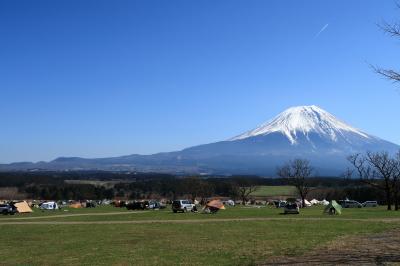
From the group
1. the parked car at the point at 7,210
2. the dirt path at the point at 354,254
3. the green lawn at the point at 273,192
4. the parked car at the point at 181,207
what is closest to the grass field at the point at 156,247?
the dirt path at the point at 354,254

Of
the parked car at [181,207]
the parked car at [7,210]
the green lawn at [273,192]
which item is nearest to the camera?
the parked car at [181,207]

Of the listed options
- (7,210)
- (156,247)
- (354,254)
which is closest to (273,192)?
(7,210)

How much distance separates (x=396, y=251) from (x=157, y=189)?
165 metres

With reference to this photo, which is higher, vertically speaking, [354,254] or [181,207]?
[354,254]

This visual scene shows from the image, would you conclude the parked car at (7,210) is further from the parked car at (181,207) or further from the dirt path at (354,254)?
the dirt path at (354,254)

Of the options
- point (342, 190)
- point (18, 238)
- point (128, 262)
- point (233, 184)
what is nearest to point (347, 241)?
point (128, 262)

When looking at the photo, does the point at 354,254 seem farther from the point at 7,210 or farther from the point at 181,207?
the point at 7,210

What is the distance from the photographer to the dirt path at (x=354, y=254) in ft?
56.6

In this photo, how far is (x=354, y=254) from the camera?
19188 mm

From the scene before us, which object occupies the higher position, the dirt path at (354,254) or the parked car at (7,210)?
the dirt path at (354,254)

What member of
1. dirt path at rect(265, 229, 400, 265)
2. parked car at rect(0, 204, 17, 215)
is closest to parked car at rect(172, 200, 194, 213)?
parked car at rect(0, 204, 17, 215)

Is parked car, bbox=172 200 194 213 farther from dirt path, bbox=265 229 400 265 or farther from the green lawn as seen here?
the green lawn

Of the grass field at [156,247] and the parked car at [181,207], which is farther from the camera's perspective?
the parked car at [181,207]

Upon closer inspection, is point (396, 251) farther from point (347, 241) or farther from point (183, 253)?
point (183, 253)
